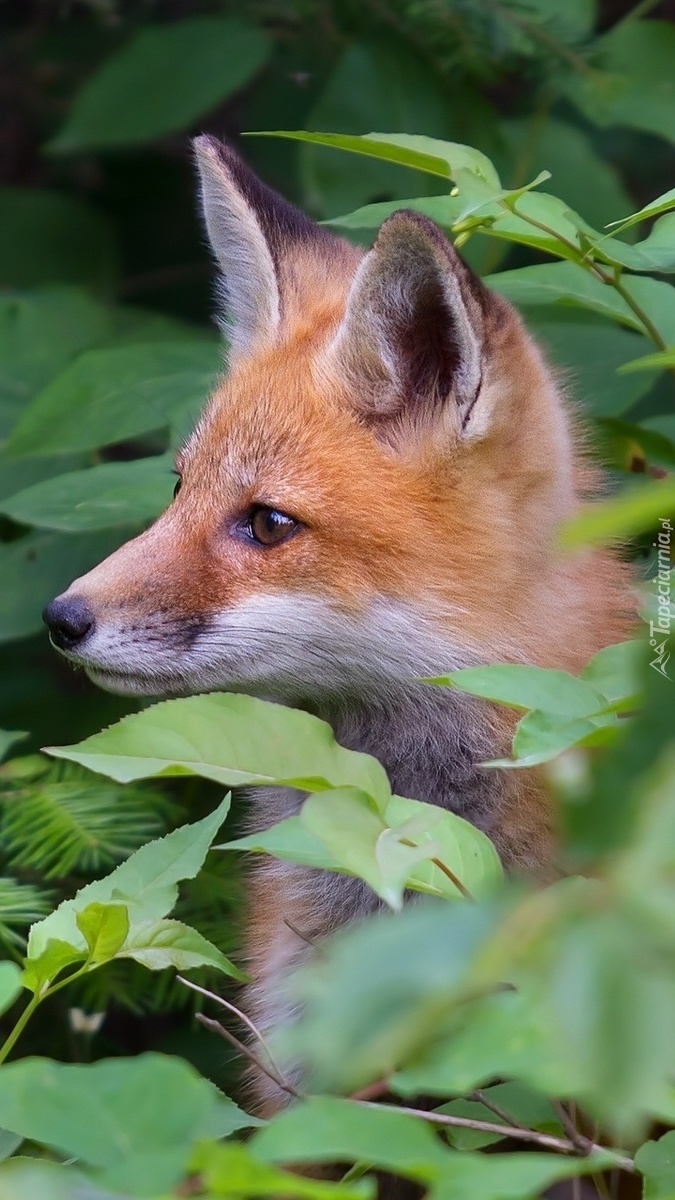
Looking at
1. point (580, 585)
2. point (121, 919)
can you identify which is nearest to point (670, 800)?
point (121, 919)

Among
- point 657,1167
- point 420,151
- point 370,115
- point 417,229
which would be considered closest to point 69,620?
point 417,229

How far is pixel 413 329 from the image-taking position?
2414 mm

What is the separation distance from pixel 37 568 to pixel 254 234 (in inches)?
39.1

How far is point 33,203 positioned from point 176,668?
2741 mm

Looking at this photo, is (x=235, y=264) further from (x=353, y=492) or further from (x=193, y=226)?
(x=193, y=226)

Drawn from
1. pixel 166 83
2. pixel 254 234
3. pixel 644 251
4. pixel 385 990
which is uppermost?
pixel 166 83

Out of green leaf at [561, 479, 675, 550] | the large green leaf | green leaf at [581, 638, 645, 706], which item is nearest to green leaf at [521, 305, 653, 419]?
green leaf at [581, 638, 645, 706]

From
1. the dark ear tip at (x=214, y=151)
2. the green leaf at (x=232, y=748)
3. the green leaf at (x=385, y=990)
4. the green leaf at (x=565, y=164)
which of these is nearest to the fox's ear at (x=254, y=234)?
the dark ear tip at (x=214, y=151)

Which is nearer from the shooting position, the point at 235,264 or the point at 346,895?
the point at 346,895

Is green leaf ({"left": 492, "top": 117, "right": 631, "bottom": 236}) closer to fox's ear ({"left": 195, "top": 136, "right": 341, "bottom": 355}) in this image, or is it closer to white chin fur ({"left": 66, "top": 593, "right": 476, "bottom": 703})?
fox's ear ({"left": 195, "top": 136, "right": 341, "bottom": 355})

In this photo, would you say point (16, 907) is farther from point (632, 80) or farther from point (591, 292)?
point (632, 80)

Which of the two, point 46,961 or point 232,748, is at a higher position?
point 232,748

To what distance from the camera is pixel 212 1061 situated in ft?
10.8

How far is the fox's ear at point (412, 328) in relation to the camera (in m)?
2.19
